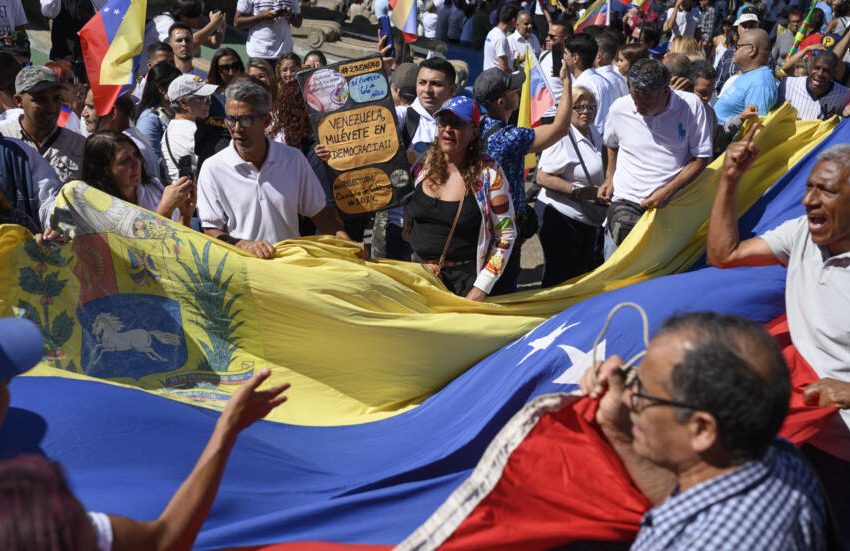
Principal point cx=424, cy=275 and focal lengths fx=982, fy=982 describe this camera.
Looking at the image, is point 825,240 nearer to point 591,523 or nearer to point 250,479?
point 591,523

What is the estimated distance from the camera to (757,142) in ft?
17.8

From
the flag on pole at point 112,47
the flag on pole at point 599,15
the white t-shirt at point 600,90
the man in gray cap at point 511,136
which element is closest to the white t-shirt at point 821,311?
the man in gray cap at point 511,136

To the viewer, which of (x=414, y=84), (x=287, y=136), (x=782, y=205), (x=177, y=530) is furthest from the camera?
(x=414, y=84)

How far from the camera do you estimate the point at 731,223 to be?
4082 mm

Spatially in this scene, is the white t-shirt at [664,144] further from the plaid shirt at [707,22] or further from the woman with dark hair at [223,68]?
the plaid shirt at [707,22]

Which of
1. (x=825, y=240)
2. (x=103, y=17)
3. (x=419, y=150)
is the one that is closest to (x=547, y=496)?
(x=825, y=240)

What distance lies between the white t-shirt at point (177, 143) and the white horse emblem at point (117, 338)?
1.79 metres

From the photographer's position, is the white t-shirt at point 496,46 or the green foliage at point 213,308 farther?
the white t-shirt at point 496,46

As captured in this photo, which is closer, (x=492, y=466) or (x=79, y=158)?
(x=492, y=466)

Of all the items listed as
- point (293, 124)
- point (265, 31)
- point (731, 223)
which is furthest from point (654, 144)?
point (265, 31)

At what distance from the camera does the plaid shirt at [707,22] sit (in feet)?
52.8

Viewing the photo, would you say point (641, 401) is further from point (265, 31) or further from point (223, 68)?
point (265, 31)

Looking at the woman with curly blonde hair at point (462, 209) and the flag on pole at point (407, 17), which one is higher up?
the flag on pole at point (407, 17)

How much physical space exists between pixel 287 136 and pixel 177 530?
4135 millimetres
